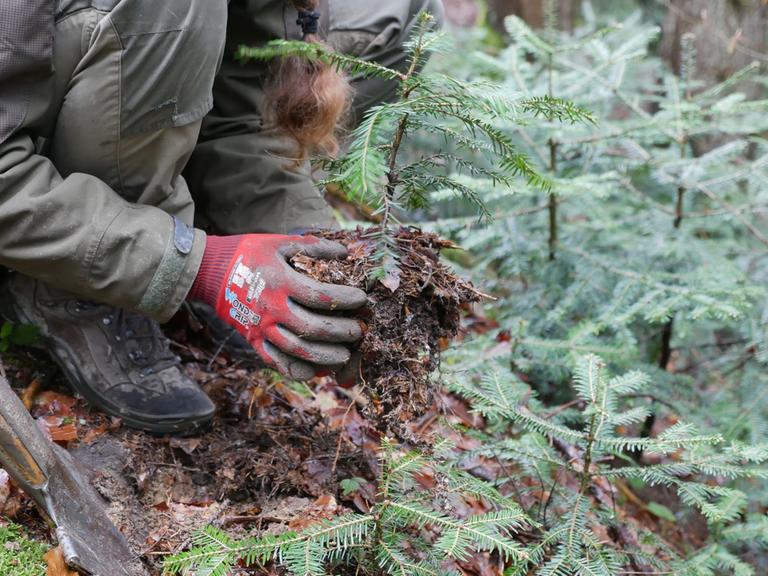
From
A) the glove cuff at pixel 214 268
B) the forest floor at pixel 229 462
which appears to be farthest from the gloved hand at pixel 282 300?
the forest floor at pixel 229 462

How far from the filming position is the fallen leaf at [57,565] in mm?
1628

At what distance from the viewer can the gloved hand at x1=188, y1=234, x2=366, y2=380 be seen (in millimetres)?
2010

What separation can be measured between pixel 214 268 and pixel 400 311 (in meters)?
0.59

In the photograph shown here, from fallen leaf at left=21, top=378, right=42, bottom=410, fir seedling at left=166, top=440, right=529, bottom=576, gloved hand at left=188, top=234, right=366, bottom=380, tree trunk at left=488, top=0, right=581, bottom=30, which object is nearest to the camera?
fir seedling at left=166, top=440, right=529, bottom=576

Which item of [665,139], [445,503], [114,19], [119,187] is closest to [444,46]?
[114,19]

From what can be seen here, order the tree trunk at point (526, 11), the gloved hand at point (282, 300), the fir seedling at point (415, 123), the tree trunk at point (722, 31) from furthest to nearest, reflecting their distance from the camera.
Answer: the tree trunk at point (526, 11)
the tree trunk at point (722, 31)
the gloved hand at point (282, 300)
the fir seedling at point (415, 123)

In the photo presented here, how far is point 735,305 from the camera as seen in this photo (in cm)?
275

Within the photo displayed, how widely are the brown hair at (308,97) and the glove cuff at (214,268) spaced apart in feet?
1.77

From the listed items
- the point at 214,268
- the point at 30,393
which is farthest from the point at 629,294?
the point at 30,393

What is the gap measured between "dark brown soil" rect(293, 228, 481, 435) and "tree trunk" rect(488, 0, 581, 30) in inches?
196

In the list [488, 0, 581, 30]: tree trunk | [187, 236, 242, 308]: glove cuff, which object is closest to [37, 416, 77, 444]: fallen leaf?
[187, 236, 242, 308]: glove cuff

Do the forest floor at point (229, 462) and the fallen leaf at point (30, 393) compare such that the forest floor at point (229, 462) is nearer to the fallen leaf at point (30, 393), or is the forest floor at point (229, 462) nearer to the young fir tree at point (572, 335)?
the fallen leaf at point (30, 393)

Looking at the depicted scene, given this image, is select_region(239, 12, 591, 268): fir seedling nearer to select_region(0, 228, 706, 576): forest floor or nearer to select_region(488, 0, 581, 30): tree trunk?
select_region(0, 228, 706, 576): forest floor

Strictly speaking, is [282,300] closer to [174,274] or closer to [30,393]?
[174,274]
